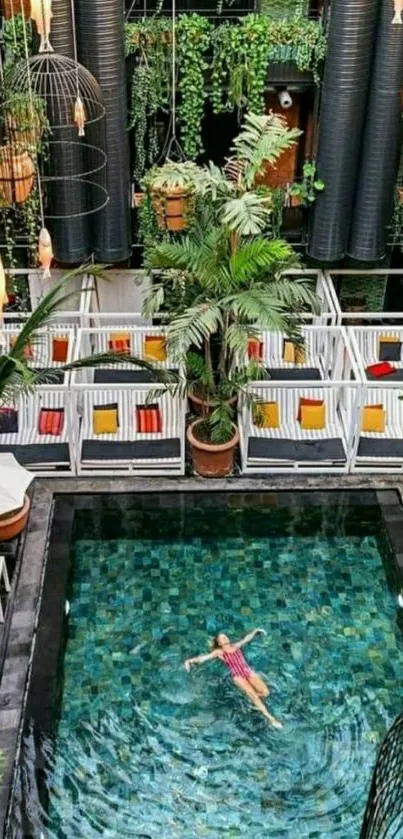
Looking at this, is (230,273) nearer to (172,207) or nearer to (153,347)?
(172,207)

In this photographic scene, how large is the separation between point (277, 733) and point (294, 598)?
183 centimetres

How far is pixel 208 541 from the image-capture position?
10883 millimetres

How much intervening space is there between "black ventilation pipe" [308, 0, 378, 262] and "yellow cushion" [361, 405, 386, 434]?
103 inches

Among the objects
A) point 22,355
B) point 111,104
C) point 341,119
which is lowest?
point 22,355

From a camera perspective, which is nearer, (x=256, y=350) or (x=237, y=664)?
(x=237, y=664)

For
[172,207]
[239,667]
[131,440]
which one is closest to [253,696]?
[239,667]

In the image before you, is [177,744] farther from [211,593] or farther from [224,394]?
[224,394]

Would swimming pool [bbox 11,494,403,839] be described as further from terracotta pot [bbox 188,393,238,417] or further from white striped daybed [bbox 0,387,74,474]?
terracotta pot [bbox 188,393,238,417]

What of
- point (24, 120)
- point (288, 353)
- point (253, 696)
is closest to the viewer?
point (253, 696)

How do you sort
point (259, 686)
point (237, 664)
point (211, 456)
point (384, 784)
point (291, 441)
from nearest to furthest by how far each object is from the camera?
point (384, 784) < point (259, 686) < point (237, 664) < point (211, 456) < point (291, 441)

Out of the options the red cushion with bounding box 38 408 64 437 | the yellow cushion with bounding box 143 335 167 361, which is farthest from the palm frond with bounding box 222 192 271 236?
the red cushion with bounding box 38 408 64 437

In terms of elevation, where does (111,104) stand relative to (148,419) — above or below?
above

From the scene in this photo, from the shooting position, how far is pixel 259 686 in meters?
8.92

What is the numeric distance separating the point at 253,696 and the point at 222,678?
397 millimetres
